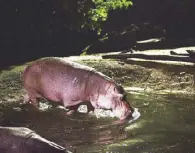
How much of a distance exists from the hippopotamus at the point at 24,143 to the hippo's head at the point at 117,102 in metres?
1.83

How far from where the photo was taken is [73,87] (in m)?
5.11

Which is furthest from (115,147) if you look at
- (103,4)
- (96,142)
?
(103,4)

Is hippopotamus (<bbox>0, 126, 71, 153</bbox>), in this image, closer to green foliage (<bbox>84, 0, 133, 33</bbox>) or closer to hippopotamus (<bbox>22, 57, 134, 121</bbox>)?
hippopotamus (<bbox>22, 57, 134, 121</bbox>)

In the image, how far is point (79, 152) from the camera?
3699mm

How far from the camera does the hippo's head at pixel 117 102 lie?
4.73 metres

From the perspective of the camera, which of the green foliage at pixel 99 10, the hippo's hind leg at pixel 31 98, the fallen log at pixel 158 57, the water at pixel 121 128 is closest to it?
the water at pixel 121 128

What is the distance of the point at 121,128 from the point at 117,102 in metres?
0.33

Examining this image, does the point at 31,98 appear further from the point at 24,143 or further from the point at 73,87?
the point at 24,143

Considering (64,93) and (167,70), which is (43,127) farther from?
(167,70)

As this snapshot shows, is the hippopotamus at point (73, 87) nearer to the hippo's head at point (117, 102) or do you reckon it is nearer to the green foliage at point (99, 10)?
the hippo's head at point (117, 102)

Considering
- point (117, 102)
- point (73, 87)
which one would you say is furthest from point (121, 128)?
point (73, 87)

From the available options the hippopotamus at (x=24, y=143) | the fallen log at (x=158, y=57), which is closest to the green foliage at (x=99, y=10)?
the fallen log at (x=158, y=57)

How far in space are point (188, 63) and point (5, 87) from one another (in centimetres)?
399

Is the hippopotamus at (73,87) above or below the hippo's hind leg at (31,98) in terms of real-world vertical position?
above
